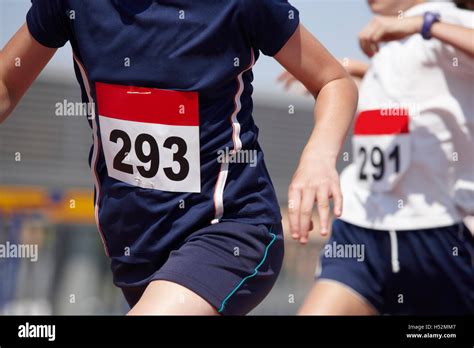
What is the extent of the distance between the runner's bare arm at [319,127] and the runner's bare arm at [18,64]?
26.9 inches

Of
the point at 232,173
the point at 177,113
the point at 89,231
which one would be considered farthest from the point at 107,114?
the point at 89,231

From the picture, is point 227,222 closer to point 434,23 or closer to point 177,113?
point 177,113

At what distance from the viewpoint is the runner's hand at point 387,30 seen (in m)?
3.45

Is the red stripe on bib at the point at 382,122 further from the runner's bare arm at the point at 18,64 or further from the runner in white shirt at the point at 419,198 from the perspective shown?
the runner's bare arm at the point at 18,64

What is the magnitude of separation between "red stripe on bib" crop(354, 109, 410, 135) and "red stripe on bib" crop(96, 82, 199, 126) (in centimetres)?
127

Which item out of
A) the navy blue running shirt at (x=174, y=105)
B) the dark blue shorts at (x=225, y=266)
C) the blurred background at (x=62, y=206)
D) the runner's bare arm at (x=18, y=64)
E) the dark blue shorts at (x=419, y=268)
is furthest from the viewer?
the blurred background at (x=62, y=206)

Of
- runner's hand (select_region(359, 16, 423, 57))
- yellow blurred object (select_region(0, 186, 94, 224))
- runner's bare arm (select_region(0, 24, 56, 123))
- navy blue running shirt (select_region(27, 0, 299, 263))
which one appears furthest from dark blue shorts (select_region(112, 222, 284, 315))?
yellow blurred object (select_region(0, 186, 94, 224))

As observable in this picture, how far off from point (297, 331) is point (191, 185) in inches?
26.6

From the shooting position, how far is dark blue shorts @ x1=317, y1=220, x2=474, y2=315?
3.41 metres

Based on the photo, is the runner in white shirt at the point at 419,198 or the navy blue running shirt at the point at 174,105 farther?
the runner in white shirt at the point at 419,198

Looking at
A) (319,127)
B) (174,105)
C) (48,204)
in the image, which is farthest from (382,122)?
(48,204)

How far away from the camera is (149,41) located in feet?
7.86

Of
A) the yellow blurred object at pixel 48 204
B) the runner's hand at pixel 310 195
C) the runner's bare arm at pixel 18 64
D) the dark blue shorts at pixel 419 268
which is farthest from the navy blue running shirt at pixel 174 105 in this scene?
the yellow blurred object at pixel 48 204

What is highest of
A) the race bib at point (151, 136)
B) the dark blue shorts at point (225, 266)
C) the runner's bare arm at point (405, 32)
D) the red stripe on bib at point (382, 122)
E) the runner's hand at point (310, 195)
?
the runner's bare arm at point (405, 32)
